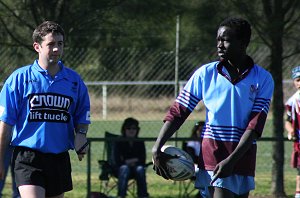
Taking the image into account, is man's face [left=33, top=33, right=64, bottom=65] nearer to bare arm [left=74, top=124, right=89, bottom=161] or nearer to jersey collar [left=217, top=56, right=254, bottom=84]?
bare arm [left=74, top=124, right=89, bottom=161]

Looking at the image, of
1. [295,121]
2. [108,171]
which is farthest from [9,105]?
[295,121]

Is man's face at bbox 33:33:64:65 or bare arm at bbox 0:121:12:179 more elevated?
man's face at bbox 33:33:64:65

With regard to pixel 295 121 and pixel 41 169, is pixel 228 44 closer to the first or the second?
pixel 41 169

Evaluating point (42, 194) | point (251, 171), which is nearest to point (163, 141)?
point (251, 171)

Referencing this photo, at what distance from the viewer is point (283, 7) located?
36.8ft

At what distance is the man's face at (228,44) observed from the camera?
→ 18.0 feet

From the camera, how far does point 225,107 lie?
5.54 metres

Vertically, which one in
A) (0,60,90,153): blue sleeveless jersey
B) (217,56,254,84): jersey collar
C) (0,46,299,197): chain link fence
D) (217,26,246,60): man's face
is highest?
(0,46,299,197): chain link fence

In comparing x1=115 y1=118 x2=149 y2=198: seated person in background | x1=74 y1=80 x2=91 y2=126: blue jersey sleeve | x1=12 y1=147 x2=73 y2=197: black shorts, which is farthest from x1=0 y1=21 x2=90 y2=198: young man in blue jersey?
x1=115 y1=118 x2=149 y2=198: seated person in background

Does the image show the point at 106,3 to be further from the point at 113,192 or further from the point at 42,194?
the point at 42,194

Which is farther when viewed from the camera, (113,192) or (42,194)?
(113,192)

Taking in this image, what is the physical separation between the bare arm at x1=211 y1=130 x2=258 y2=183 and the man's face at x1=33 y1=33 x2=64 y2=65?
5.04 feet

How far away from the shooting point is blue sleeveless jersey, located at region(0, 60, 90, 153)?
19.9ft

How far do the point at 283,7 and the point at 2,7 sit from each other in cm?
375
